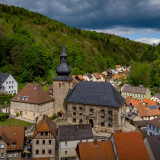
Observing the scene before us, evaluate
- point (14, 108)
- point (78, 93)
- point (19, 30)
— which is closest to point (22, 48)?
point (19, 30)

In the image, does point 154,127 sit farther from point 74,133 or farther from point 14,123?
point 14,123

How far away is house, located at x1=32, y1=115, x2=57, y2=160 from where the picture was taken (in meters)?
32.3

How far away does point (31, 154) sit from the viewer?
3366 centimetres

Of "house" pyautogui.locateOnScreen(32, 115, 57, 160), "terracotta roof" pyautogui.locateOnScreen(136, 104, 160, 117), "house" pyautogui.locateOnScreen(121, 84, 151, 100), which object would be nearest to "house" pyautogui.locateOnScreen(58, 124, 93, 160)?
"house" pyautogui.locateOnScreen(32, 115, 57, 160)

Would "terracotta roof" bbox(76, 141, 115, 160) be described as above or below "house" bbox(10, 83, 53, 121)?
below

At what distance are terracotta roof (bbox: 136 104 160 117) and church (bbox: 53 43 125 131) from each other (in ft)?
57.8

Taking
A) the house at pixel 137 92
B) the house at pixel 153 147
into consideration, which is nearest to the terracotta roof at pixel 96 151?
the house at pixel 153 147

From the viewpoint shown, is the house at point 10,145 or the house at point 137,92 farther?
the house at point 137,92

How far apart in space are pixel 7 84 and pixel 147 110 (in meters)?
42.3

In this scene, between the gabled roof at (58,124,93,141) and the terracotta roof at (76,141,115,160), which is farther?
the gabled roof at (58,124,93,141)

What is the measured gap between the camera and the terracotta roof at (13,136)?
105 ft

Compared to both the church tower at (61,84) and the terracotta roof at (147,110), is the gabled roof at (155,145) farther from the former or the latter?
the terracotta roof at (147,110)

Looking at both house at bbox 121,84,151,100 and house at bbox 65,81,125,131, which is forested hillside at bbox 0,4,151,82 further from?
house at bbox 121,84,151,100

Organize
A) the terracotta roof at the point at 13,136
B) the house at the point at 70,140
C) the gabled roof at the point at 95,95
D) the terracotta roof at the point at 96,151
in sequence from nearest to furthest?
the terracotta roof at the point at 96,151, the terracotta roof at the point at 13,136, the house at the point at 70,140, the gabled roof at the point at 95,95
